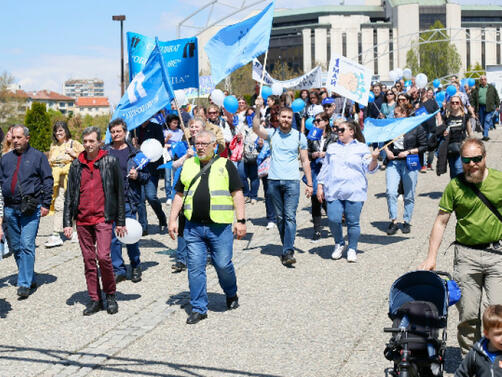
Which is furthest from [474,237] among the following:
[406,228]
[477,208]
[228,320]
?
[406,228]

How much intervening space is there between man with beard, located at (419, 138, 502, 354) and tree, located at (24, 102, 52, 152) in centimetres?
2190

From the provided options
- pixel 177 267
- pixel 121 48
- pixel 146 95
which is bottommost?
pixel 177 267


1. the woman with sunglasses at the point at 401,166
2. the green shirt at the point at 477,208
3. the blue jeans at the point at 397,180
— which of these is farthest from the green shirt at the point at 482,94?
the green shirt at the point at 477,208

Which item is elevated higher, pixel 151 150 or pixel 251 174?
pixel 151 150

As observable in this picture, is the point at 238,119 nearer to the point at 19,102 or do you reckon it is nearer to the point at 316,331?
the point at 316,331

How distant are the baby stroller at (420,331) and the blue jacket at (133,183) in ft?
14.5

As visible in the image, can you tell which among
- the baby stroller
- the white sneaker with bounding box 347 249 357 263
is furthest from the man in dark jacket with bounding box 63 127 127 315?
the baby stroller

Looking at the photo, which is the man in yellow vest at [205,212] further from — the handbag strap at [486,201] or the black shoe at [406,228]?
the black shoe at [406,228]

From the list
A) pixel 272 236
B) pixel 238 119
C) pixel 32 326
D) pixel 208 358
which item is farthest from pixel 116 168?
pixel 238 119

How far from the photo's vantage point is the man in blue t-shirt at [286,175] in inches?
348

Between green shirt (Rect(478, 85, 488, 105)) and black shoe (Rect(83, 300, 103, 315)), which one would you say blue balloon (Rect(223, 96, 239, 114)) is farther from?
green shirt (Rect(478, 85, 488, 105))

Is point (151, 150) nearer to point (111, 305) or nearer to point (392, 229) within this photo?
point (111, 305)

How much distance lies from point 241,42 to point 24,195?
4159 mm

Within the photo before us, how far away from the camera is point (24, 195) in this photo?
7.90m
